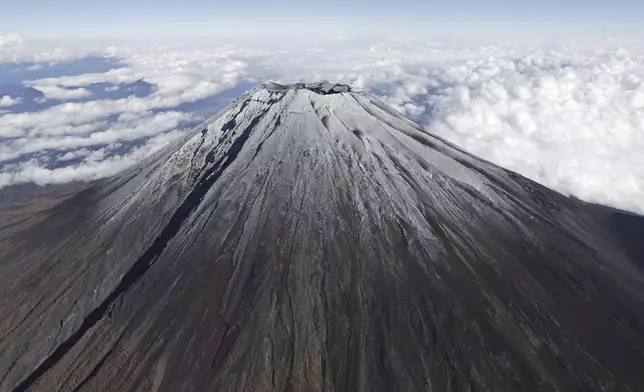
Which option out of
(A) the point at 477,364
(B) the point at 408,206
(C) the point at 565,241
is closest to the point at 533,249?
(C) the point at 565,241

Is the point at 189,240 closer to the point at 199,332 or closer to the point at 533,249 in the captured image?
the point at 199,332

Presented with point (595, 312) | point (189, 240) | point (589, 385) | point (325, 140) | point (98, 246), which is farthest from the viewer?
point (325, 140)

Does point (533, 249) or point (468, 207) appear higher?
point (468, 207)

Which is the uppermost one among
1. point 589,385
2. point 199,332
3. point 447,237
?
point 447,237

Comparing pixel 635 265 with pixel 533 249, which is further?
pixel 635 265

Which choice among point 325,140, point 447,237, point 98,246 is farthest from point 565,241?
point 98,246

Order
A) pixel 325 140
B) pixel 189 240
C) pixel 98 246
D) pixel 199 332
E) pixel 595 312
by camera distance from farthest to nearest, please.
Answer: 1. pixel 325 140
2. pixel 98 246
3. pixel 189 240
4. pixel 595 312
5. pixel 199 332
